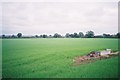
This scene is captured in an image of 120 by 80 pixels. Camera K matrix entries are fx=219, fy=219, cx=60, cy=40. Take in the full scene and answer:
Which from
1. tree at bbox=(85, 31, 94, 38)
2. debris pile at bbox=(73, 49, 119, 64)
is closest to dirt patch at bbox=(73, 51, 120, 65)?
debris pile at bbox=(73, 49, 119, 64)

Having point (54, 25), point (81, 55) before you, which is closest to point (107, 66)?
point (81, 55)

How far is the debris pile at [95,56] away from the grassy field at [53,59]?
0.07m

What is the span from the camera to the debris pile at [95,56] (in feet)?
14.0

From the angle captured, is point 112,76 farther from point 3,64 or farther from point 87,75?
point 3,64

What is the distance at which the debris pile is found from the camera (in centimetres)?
425

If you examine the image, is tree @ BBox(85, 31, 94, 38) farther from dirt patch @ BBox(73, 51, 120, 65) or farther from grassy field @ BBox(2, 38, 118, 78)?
dirt patch @ BBox(73, 51, 120, 65)

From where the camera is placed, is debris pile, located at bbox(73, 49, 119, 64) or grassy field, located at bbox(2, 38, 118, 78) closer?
grassy field, located at bbox(2, 38, 118, 78)

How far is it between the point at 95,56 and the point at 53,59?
82 cm

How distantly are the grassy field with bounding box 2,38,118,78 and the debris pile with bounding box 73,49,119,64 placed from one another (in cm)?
7

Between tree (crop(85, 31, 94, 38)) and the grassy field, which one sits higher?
tree (crop(85, 31, 94, 38))

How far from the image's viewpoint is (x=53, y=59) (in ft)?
13.9

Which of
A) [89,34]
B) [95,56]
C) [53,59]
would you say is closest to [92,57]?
[95,56]

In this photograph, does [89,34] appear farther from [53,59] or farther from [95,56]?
[53,59]

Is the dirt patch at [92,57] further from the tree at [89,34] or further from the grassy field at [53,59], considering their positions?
the tree at [89,34]
